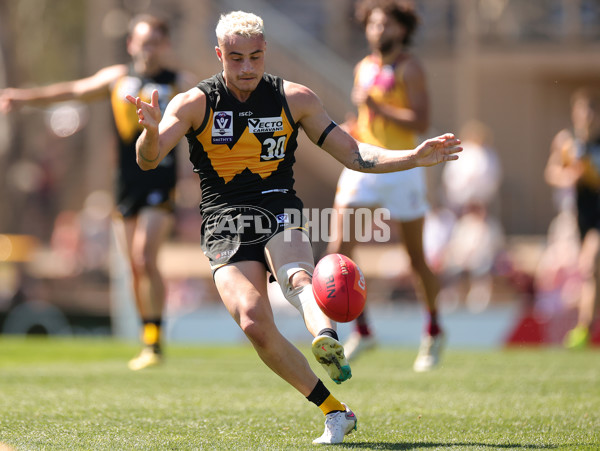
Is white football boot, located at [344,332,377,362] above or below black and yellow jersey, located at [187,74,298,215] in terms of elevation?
below

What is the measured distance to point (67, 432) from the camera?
5363 mm

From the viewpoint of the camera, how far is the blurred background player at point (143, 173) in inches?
340

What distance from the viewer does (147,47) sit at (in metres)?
8.62

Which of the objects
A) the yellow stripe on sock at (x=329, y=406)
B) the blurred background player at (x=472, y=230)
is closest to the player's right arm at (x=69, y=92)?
the yellow stripe on sock at (x=329, y=406)

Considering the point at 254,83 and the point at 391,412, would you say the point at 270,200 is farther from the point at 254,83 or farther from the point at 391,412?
the point at 391,412

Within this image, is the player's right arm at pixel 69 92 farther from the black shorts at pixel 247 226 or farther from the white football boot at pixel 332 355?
the white football boot at pixel 332 355

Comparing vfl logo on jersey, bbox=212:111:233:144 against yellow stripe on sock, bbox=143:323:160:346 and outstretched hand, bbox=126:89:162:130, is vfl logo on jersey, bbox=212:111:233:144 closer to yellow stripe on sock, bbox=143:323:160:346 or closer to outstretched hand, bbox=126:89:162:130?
outstretched hand, bbox=126:89:162:130

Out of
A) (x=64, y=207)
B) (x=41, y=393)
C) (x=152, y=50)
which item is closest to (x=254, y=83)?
(x=41, y=393)

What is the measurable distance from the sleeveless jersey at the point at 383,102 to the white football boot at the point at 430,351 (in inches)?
60.4

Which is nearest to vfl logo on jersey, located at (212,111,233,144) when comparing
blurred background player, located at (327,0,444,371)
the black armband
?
the black armband

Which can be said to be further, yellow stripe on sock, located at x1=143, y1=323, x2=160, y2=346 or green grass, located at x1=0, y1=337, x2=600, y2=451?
yellow stripe on sock, located at x1=143, y1=323, x2=160, y2=346

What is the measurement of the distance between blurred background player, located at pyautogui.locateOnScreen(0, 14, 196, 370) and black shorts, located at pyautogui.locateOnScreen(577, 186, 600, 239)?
4.44 metres

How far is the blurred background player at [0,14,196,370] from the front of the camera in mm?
8625

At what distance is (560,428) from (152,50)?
475 cm
